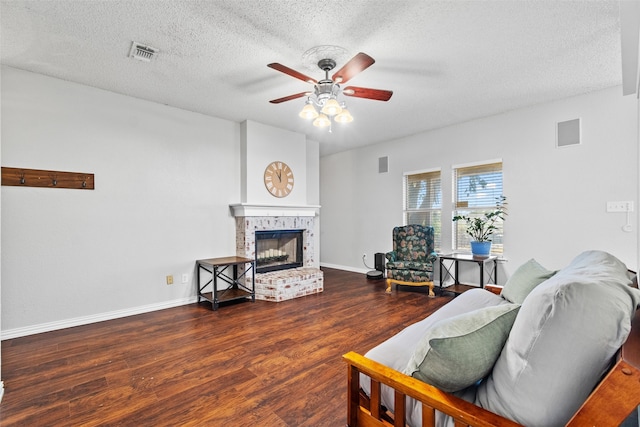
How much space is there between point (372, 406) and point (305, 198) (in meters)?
4.19

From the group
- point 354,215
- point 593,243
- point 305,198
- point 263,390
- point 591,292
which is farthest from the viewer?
point 354,215

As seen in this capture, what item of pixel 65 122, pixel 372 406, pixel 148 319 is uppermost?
Answer: pixel 65 122

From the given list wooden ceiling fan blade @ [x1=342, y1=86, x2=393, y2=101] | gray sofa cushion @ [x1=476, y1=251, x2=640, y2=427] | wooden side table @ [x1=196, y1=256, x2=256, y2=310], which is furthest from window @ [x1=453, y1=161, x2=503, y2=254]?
gray sofa cushion @ [x1=476, y1=251, x2=640, y2=427]

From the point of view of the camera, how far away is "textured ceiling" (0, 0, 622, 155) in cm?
213

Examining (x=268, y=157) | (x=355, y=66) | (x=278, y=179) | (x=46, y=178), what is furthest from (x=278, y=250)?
(x=355, y=66)

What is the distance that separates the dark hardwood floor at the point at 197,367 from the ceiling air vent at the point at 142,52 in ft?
8.61

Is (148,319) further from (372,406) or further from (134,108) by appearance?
(372,406)

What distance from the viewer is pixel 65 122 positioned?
3.23 meters

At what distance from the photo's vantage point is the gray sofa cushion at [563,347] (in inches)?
31.8

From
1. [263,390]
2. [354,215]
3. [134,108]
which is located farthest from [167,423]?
[354,215]

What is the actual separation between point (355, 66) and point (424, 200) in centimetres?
351

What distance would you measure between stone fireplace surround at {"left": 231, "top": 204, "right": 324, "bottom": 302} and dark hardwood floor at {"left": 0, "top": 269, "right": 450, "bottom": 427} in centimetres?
43

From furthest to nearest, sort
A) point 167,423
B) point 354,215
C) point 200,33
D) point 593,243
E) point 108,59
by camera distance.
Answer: point 354,215 < point 593,243 < point 108,59 < point 200,33 < point 167,423

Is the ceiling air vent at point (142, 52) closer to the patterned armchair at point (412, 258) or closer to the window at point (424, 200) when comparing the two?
the patterned armchair at point (412, 258)
